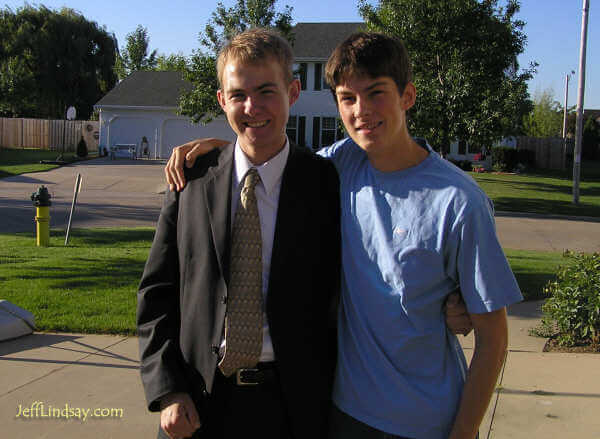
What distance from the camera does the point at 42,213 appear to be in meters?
9.85

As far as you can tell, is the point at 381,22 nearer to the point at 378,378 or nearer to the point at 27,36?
the point at 378,378

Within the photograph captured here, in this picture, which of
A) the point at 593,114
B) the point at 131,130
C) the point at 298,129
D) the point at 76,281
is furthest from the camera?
the point at 593,114

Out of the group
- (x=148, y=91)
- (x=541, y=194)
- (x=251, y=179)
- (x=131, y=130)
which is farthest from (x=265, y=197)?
(x=148, y=91)

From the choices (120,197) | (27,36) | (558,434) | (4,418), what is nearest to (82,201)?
(120,197)

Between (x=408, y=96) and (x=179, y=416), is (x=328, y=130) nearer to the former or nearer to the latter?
(x=408, y=96)

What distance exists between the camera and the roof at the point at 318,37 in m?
33.7

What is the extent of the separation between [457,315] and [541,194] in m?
23.2

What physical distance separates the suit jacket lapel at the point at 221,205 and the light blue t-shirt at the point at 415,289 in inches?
17.0

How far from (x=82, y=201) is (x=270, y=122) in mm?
16163

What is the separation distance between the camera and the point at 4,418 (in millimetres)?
3740

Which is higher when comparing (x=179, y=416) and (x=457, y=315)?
(x=457, y=315)

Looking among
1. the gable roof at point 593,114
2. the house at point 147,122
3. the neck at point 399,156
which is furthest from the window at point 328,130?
the gable roof at point 593,114

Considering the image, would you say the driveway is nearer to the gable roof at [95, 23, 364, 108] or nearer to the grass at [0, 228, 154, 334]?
the grass at [0, 228, 154, 334]

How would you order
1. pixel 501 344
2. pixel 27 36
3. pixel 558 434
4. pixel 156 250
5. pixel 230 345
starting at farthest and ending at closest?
pixel 27 36 → pixel 558 434 → pixel 156 250 → pixel 230 345 → pixel 501 344
